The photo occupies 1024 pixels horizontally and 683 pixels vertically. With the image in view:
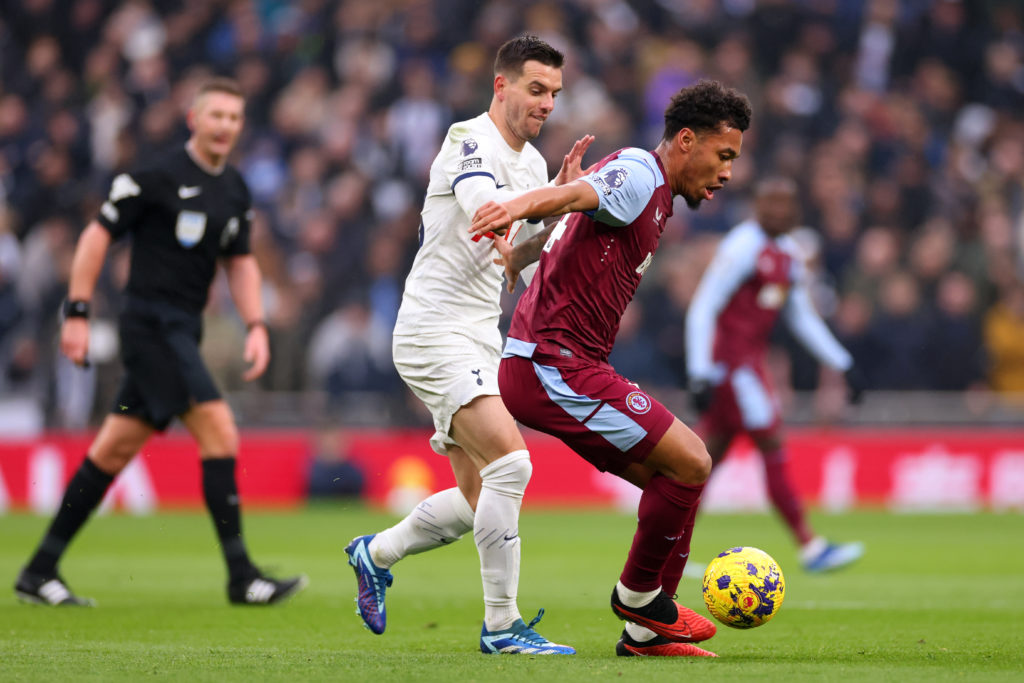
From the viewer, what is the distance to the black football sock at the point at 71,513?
7.96 meters

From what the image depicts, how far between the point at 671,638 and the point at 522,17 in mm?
14431

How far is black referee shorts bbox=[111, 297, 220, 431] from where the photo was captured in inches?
314

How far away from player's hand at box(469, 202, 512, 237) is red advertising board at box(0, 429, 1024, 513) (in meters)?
11.0

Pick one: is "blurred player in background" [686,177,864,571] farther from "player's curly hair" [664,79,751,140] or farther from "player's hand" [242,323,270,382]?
"player's curly hair" [664,79,751,140]

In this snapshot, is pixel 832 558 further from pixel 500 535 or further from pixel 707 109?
pixel 707 109

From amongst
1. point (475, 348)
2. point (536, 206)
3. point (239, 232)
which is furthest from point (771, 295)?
point (536, 206)

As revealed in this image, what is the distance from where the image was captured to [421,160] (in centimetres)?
1789

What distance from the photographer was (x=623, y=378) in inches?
228

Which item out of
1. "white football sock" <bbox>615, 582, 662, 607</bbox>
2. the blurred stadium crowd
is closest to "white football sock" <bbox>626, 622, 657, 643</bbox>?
"white football sock" <bbox>615, 582, 662, 607</bbox>

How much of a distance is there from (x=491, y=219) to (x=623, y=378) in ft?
3.27

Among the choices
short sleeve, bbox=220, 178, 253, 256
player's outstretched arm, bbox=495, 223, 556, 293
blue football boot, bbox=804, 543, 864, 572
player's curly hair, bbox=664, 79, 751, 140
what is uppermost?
player's curly hair, bbox=664, 79, 751, 140

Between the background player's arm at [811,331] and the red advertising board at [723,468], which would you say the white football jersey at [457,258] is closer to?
the background player's arm at [811,331]

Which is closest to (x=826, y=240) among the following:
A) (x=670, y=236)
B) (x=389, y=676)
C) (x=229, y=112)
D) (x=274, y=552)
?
(x=670, y=236)

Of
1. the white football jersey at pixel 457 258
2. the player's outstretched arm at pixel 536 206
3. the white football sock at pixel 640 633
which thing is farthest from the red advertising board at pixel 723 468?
the player's outstretched arm at pixel 536 206
